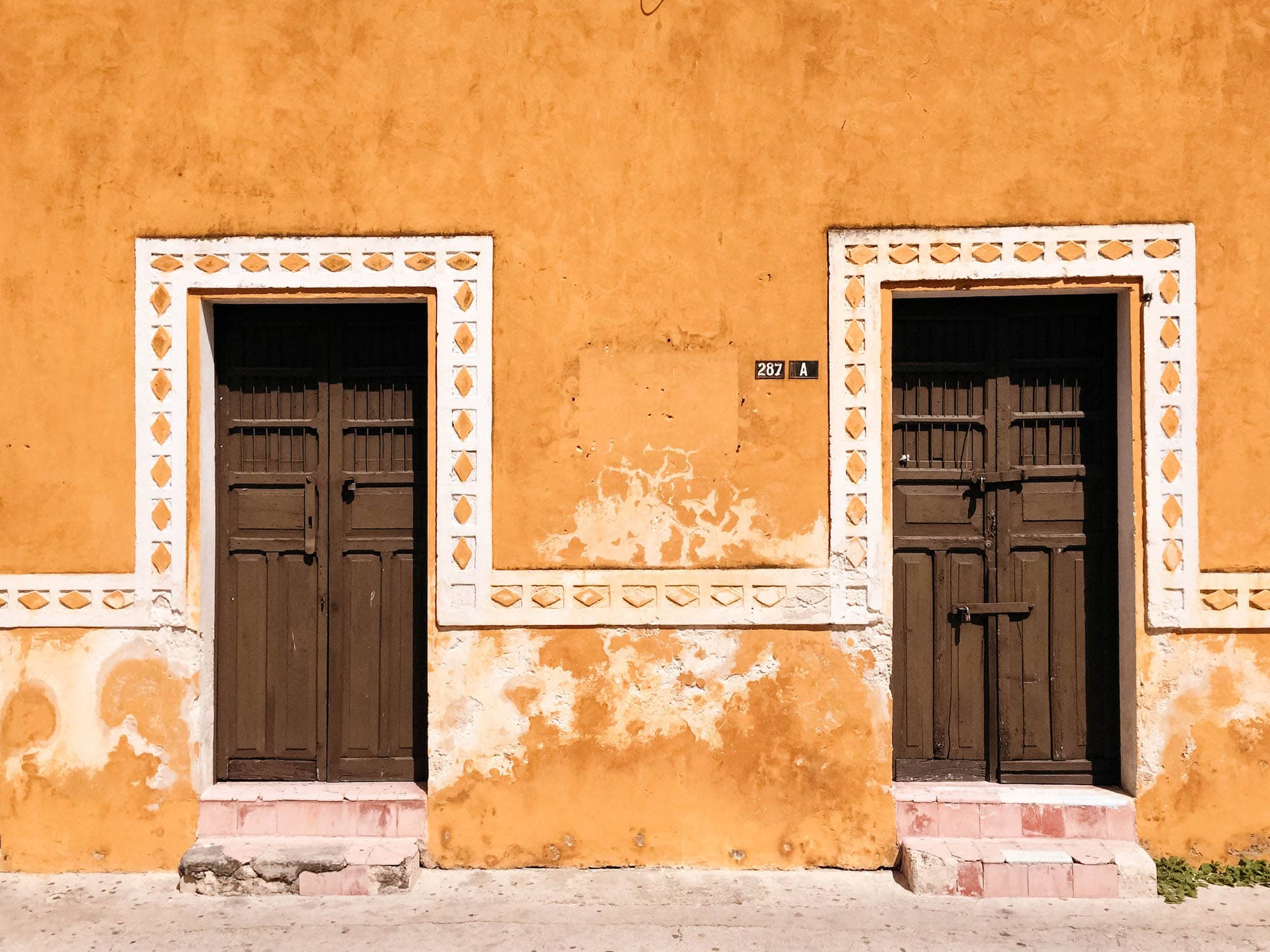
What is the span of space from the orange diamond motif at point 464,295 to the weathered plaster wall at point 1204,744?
3.23 meters

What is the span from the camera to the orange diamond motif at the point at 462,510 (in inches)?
159

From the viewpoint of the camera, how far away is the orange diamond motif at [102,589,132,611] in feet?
13.4

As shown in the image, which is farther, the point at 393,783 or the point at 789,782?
the point at 393,783

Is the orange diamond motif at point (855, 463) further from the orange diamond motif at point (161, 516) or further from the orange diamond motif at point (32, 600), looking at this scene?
the orange diamond motif at point (32, 600)

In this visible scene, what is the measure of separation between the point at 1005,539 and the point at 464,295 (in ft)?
8.56

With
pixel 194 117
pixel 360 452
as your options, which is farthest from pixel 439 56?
pixel 360 452

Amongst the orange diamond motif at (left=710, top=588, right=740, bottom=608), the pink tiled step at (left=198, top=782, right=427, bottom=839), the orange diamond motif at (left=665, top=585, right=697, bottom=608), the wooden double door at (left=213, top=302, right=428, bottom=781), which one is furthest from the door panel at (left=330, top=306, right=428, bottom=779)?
the orange diamond motif at (left=710, top=588, right=740, bottom=608)

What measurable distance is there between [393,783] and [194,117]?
306 centimetres

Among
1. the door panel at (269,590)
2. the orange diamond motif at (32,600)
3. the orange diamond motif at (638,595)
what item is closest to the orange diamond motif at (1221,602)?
the orange diamond motif at (638,595)

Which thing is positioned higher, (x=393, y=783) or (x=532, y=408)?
(x=532, y=408)

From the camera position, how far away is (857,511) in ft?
13.2

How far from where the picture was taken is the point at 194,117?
161 inches

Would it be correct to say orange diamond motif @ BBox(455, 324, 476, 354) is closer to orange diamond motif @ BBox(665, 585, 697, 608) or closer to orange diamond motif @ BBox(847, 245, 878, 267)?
orange diamond motif @ BBox(665, 585, 697, 608)

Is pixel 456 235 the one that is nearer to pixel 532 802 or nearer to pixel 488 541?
pixel 488 541
